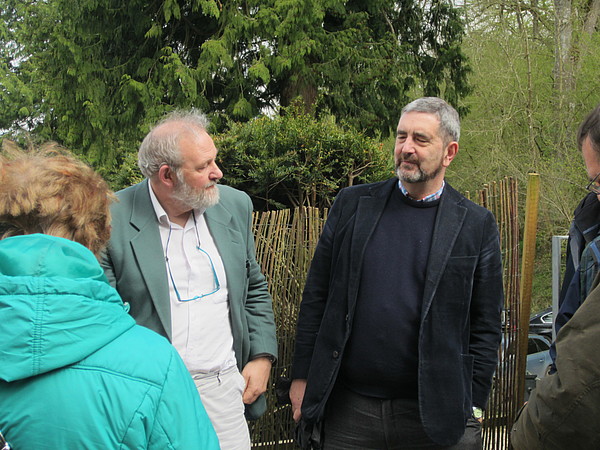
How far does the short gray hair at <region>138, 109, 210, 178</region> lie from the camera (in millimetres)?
2424

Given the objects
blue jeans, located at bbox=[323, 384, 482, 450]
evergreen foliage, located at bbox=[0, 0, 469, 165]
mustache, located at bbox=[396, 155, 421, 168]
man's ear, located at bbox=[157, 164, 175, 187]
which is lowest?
blue jeans, located at bbox=[323, 384, 482, 450]

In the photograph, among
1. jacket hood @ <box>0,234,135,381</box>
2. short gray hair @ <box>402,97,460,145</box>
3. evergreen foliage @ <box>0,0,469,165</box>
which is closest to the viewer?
jacket hood @ <box>0,234,135,381</box>

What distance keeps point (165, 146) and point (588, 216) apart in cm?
188

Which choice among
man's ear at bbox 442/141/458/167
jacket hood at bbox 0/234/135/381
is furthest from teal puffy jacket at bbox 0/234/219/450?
man's ear at bbox 442/141/458/167

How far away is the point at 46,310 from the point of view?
1111 mm

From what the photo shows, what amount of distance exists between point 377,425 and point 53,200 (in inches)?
62.9

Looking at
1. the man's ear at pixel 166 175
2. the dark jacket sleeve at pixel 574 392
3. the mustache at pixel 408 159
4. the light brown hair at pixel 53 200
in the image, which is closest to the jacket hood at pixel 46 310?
the light brown hair at pixel 53 200

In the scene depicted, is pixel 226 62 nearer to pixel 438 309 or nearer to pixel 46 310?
pixel 438 309

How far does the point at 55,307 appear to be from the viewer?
3.66 ft

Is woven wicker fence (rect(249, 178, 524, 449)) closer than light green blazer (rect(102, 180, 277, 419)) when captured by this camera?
No

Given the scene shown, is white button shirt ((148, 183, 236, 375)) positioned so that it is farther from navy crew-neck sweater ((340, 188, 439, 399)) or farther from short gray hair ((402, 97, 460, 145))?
short gray hair ((402, 97, 460, 145))

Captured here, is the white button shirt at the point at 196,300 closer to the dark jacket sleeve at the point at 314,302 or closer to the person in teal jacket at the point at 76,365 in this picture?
the dark jacket sleeve at the point at 314,302

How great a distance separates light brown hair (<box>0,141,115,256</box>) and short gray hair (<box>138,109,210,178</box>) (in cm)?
88

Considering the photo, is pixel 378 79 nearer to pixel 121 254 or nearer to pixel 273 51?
pixel 273 51
